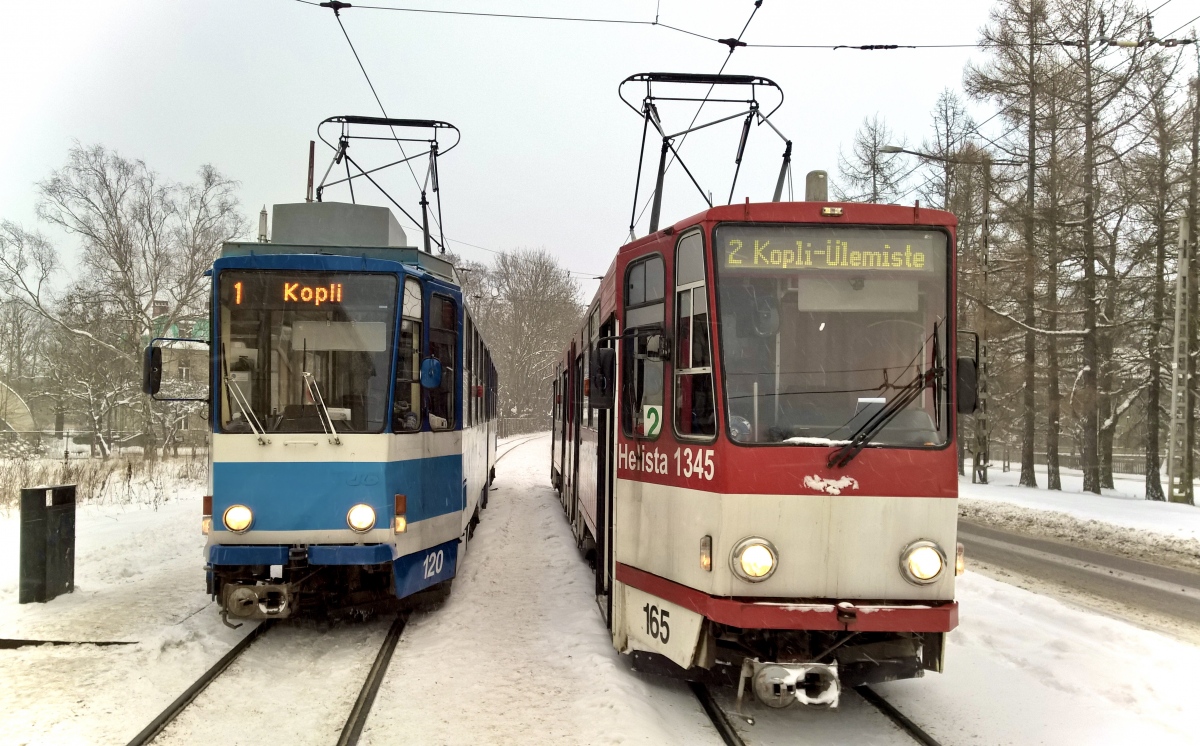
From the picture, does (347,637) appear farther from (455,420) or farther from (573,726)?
(573,726)

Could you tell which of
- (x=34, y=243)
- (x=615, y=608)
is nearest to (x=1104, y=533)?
(x=615, y=608)

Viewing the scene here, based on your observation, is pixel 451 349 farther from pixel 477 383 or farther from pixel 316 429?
pixel 477 383

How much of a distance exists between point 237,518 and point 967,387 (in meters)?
5.34

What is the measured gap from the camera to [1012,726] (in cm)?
482

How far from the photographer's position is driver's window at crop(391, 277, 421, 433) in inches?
253

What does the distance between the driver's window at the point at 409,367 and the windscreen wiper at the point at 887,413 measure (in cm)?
355

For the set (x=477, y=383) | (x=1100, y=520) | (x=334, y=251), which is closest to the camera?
(x=334, y=251)

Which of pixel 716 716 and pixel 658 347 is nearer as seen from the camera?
A: pixel 716 716

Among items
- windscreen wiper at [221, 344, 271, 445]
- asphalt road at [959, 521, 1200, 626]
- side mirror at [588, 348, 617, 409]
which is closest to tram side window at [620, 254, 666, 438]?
side mirror at [588, 348, 617, 409]

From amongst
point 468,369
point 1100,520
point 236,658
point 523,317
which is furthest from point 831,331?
point 523,317

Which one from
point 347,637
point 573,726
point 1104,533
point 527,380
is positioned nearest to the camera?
point 573,726

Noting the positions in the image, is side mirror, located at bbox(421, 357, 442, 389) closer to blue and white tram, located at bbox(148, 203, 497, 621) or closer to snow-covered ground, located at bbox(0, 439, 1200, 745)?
blue and white tram, located at bbox(148, 203, 497, 621)

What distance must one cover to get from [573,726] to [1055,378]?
21.0 m

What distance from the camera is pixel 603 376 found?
211 inches
